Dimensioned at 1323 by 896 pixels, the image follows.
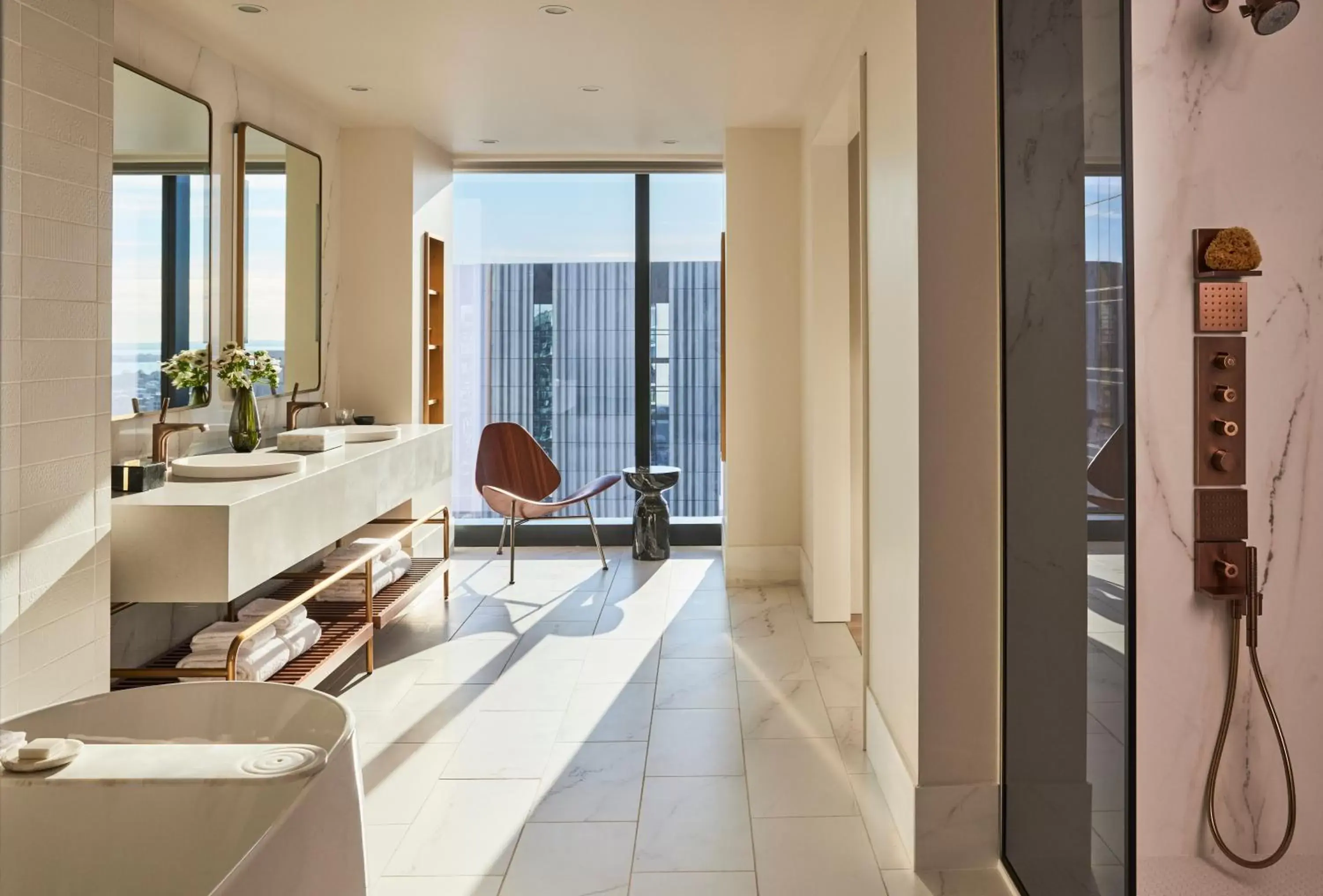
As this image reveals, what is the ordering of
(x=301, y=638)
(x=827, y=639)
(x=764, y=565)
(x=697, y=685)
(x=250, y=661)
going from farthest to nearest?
(x=764, y=565) < (x=827, y=639) < (x=697, y=685) < (x=301, y=638) < (x=250, y=661)

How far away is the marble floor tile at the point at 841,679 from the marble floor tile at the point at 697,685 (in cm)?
33

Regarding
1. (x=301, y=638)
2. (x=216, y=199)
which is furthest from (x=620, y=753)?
(x=216, y=199)

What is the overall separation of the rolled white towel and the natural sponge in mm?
2996

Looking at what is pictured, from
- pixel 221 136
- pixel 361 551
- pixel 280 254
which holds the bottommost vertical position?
pixel 361 551

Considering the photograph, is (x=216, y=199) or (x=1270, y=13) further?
(x=216, y=199)

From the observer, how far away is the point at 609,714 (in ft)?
11.1

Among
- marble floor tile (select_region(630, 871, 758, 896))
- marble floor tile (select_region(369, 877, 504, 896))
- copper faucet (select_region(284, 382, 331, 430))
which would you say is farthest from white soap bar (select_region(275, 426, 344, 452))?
marble floor tile (select_region(630, 871, 758, 896))

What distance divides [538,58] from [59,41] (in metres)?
2.04

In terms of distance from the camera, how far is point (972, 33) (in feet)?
7.54

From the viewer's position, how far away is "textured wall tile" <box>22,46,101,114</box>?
2.19 meters

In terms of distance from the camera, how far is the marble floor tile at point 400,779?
8.61 ft

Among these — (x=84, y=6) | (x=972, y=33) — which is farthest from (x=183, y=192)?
(x=972, y=33)

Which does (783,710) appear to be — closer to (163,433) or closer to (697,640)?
(697,640)

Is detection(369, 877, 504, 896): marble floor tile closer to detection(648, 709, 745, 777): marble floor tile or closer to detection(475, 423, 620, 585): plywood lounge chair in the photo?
detection(648, 709, 745, 777): marble floor tile
